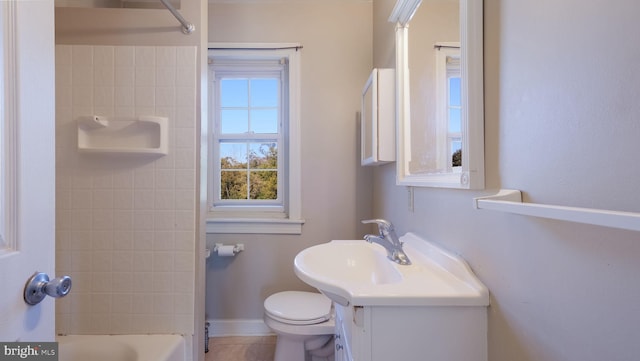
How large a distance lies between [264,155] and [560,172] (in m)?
1.80

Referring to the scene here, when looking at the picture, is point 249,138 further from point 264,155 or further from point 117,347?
point 117,347

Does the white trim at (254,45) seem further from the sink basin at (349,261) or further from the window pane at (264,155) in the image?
the sink basin at (349,261)

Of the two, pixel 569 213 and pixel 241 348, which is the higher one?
pixel 569 213

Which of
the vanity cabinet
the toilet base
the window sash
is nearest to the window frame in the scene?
the vanity cabinet

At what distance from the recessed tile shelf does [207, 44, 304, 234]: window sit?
62 centimetres

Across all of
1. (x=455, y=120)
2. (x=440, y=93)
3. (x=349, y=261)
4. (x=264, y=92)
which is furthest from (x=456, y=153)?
(x=264, y=92)

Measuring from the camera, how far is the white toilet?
1.39 meters

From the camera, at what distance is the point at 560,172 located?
1.58 ft

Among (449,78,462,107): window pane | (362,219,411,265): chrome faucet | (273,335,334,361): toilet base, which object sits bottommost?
(273,335,334,361): toilet base

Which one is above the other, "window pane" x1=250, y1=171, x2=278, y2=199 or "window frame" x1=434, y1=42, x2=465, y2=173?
"window frame" x1=434, y1=42, x2=465, y2=173

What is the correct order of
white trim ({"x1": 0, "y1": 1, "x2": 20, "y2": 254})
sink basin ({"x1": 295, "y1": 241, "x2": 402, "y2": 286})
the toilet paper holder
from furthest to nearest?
the toilet paper holder < sink basin ({"x1": 295, "y1": 241, "x2": 402, "y2": 286}) < white trim ({"x1": 0, "y1": 1, "x2": 20, "y2": 254})

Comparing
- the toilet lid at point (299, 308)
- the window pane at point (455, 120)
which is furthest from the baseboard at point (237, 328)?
the window pane at point (455, 120)

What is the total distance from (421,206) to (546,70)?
0.66 m

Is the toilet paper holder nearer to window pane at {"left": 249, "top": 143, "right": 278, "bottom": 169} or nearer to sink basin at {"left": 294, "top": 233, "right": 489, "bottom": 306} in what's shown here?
→ window pane at {"left": 249, "top": 143, "right": 278, "bottom": 169}
